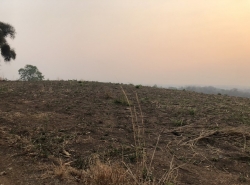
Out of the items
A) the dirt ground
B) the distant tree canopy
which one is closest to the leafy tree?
the distant tree canopy

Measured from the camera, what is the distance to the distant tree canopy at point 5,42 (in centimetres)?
1895

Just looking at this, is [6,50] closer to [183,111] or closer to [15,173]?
[183,111]

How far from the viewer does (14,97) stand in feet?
25.9

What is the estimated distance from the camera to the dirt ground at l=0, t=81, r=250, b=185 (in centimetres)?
311

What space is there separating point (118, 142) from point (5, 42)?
60.8 ft

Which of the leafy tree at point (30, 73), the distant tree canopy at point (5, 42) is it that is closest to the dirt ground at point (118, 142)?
the distant tree canopy at point (5, 42)

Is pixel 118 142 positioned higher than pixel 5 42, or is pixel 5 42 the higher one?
pixel 5 42

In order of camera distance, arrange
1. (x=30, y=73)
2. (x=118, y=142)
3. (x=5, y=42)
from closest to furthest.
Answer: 1. (x=118, y=142)
2. (x=5, y=42)
3. (x=30, y=73)

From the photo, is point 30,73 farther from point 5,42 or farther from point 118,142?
point 118,142

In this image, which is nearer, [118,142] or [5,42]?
[118,142]

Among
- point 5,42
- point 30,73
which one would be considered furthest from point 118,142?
point 30,73

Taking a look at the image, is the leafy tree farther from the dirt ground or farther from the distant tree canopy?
the dirt ground

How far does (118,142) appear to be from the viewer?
4223 mm

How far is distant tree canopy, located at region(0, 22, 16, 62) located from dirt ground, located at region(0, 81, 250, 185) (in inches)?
564
